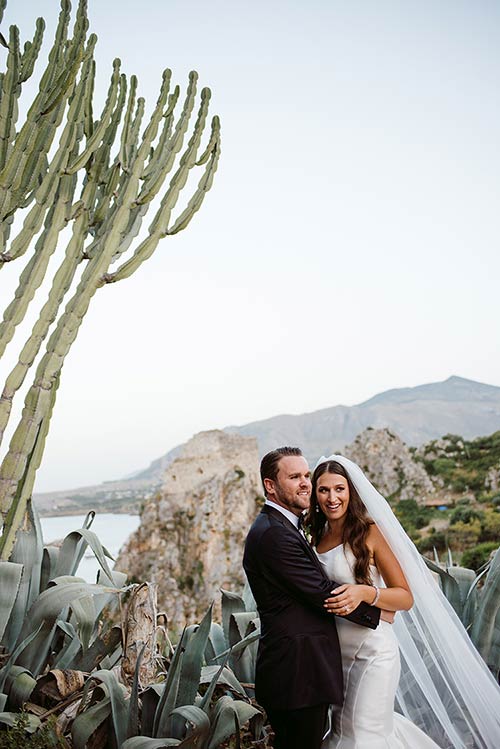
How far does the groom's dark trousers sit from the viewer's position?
7.31 feet

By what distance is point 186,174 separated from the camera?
360 centimetres

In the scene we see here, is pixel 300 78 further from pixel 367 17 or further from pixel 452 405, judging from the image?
pixel 452 405

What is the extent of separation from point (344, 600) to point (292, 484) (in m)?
0.46

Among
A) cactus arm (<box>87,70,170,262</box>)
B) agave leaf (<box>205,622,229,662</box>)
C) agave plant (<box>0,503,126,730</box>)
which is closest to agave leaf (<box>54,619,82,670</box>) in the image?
agave plant (<box>0,503,126,730</box>)

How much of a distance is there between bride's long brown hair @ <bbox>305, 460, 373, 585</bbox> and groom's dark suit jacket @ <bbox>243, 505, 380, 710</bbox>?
0.22 meters

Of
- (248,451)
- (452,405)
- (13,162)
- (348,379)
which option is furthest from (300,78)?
(452,405)

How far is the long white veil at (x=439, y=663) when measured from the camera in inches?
107

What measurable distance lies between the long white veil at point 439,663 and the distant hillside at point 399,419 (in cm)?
2917

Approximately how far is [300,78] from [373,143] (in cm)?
262

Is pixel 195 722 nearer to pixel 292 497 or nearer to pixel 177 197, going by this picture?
pixel 292 497

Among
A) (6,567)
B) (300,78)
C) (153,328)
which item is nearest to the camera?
(6,567)

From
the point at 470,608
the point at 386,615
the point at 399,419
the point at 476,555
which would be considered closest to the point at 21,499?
the point at 386,615

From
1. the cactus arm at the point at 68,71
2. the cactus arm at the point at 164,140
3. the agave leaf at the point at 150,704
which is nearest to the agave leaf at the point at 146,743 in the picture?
the agave leaf at the point at 150,704

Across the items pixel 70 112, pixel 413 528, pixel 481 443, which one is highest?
pixel 70 112
